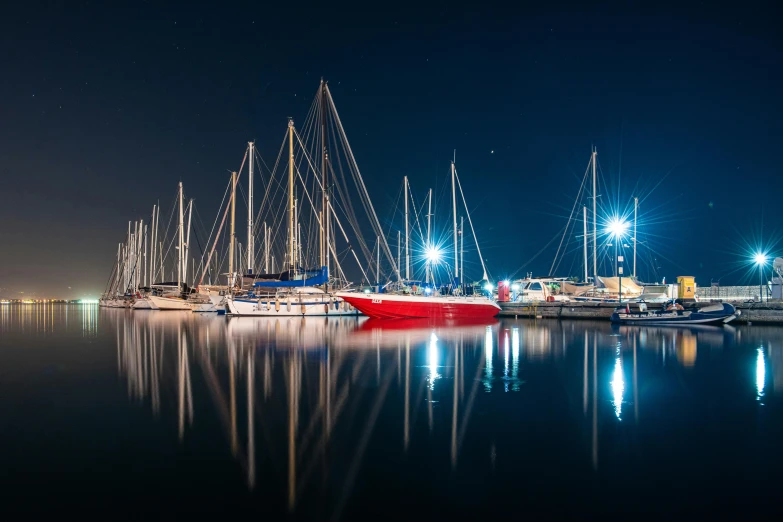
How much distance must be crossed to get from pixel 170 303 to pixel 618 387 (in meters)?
73.2

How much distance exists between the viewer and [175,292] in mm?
81000

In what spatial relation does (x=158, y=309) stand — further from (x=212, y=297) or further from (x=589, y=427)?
(x=589, y=427)

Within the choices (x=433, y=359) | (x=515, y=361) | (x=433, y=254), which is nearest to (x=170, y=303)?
(x=433, y=254)

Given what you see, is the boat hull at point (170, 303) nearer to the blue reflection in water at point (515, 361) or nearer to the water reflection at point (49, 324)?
the water reflection at point (49, 324)

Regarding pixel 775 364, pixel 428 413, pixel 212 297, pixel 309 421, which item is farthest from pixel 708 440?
pixel 212 297

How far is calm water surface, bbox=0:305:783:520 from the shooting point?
6777mm

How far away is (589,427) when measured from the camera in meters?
10.4

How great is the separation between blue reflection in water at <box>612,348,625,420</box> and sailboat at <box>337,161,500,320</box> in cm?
2674

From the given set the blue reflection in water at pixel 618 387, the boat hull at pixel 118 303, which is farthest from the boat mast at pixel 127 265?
the blue reflection in water at pixel 618 387

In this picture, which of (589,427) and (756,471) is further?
(589,427)

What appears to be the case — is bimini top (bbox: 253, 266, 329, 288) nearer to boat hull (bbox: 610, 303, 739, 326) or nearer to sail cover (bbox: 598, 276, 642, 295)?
boat hull (bbox: 610, 303, 739, 326)

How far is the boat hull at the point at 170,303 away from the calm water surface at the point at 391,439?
57.2 m

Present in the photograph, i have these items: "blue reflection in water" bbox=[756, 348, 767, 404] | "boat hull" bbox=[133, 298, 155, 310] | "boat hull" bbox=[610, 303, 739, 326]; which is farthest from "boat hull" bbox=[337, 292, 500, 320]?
"boat hull" bbox=[133, 298, 155, 310]

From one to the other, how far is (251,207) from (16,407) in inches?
1927
